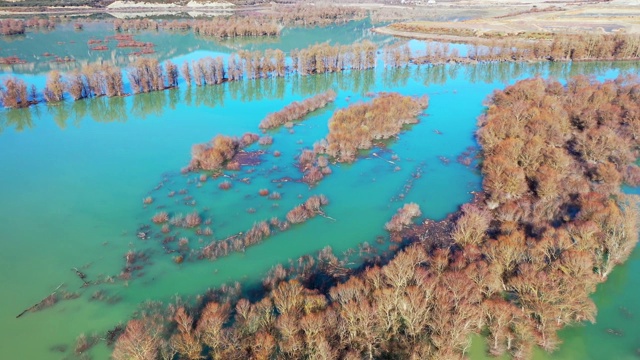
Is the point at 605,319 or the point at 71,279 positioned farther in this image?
the point at 71,279

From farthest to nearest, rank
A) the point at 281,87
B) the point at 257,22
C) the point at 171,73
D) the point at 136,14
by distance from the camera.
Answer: the point at 136,14 < the point at 257,22 < the point at 281,87 < the point at 171,73

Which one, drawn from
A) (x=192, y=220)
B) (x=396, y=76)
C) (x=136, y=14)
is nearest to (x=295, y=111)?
(x=192, y=220)

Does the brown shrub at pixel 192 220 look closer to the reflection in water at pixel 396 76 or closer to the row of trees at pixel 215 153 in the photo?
the row of trees at pixel 215 153

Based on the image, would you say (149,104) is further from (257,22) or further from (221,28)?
(257,22)

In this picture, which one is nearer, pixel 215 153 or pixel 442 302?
pixel 442 302

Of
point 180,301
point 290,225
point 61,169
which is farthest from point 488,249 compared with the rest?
point 61,169

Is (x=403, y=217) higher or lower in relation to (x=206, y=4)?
lower

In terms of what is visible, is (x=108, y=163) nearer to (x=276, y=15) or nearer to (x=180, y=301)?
(x=180, y=301)
